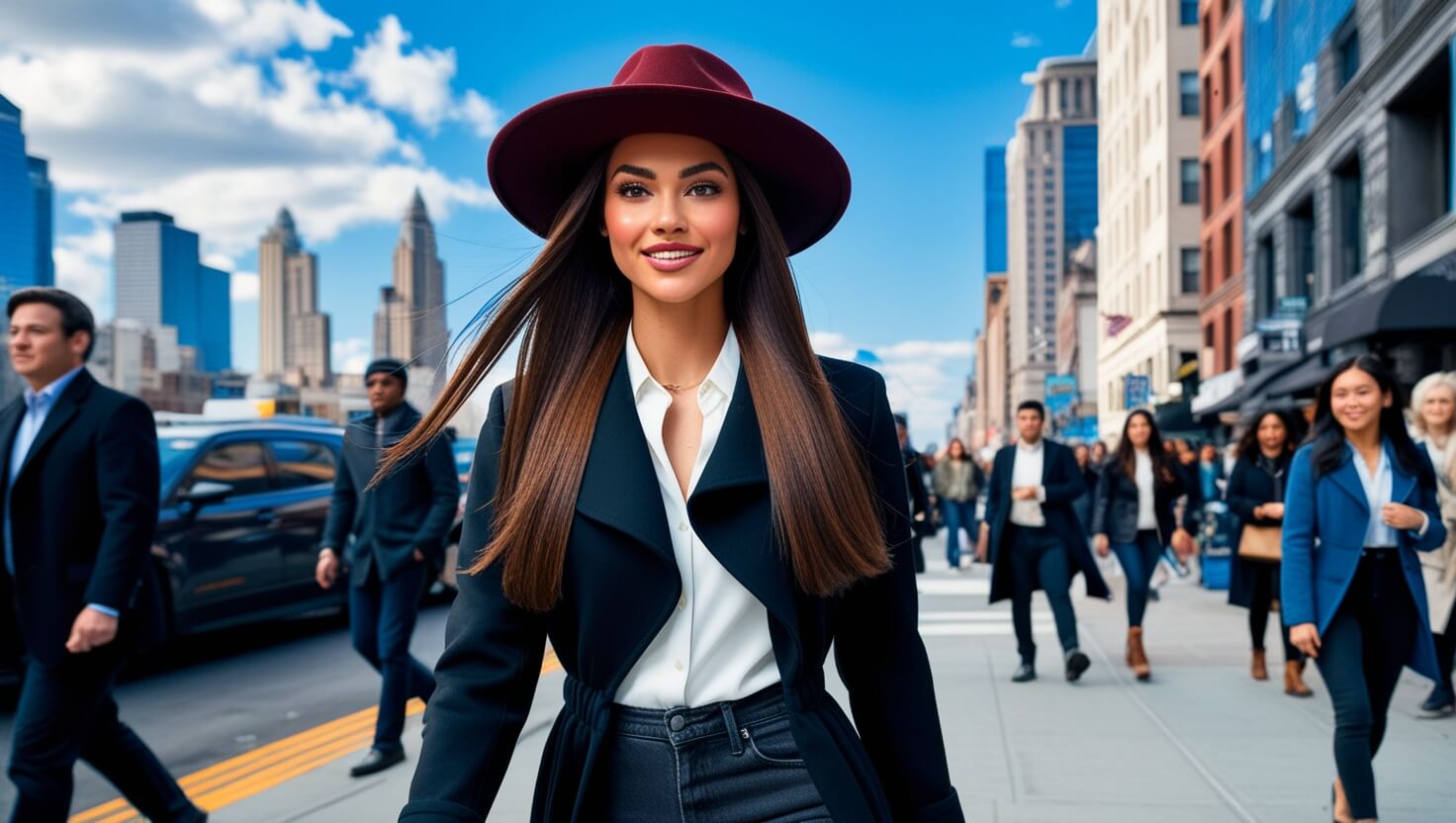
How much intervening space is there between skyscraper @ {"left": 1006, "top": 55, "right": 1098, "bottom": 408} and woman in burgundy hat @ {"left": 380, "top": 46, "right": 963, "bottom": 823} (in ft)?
548

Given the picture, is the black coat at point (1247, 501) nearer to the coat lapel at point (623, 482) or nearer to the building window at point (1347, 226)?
the coat lapel at point (623, 482)

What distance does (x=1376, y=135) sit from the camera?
20.2m

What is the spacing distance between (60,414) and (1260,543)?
7377 mm

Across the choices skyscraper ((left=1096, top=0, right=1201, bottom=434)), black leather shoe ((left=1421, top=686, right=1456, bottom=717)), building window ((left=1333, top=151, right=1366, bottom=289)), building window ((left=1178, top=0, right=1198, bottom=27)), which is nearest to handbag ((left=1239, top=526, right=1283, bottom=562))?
black leather shoe ((left=1421, top=686, right=1456, bottom=717))

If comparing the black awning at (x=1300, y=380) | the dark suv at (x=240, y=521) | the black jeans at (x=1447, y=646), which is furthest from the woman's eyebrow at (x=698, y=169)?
the black awning at (x=1300, y=380)

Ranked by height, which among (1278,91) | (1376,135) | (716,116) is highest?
(1278,91)

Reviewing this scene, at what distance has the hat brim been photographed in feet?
6.61

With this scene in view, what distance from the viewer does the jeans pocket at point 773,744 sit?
186 centimetres

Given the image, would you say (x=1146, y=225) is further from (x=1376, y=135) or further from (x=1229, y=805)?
(x=1229, y=805)

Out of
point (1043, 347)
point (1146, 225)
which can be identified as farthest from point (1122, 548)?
point (1043, 347)

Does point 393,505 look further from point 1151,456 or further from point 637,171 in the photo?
point 1151,456

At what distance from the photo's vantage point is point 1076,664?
8.03m

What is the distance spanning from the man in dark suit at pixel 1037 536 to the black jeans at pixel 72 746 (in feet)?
18.8

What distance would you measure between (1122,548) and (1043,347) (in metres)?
165
